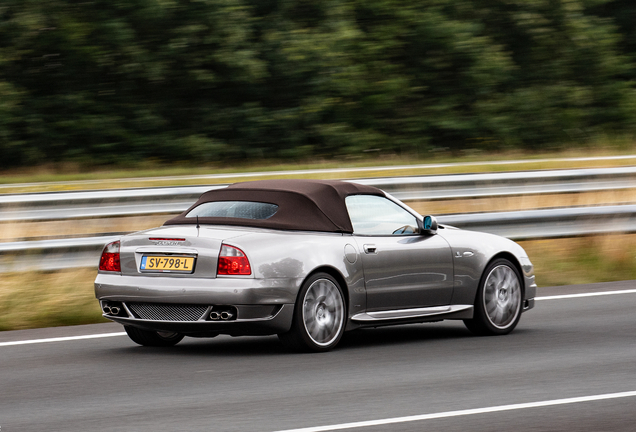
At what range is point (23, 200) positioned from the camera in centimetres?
1098

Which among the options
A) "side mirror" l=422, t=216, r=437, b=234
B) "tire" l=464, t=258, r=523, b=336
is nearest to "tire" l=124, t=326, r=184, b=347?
"side mirror" l=422, t=216, r=437, b=234

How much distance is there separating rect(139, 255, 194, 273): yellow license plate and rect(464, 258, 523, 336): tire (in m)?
2.70

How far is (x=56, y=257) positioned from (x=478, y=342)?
435cm

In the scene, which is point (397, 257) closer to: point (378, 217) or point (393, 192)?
point (378, 217)

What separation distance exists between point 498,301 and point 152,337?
2.99 metres

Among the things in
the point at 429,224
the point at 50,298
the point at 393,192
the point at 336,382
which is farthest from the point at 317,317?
the point at 393,192

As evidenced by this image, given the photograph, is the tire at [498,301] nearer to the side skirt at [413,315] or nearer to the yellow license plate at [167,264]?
the side skirt at [413,315]

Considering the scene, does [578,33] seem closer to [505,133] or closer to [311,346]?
[505,133]

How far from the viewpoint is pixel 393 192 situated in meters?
12.9

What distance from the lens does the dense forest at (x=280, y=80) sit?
21781 mm

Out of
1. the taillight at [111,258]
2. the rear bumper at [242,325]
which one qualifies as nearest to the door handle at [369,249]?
the rear bumper at [242,325]

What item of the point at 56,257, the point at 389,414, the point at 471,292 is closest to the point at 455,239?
the point at 471,292

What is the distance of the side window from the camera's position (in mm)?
8805

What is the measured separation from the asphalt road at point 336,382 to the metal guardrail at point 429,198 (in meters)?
1.25
